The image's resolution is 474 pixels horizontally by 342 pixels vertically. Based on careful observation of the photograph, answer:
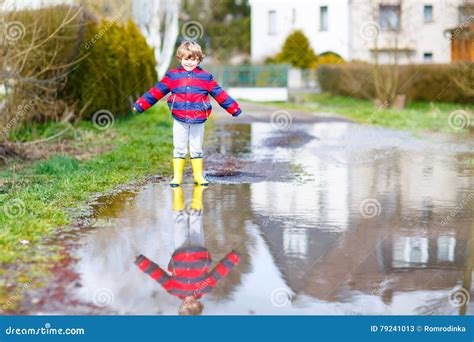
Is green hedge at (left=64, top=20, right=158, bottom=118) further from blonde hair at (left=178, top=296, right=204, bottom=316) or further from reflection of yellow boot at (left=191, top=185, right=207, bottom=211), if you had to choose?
blonde hair at (left=178, top=296, right=204, bottom=316)

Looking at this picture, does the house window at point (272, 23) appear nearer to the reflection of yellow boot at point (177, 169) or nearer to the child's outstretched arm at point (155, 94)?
the reflection of yellow boot at point (177, 169)

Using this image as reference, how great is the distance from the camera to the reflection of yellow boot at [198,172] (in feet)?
29.7

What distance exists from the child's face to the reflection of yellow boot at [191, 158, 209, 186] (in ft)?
4.52

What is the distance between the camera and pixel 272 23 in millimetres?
48125

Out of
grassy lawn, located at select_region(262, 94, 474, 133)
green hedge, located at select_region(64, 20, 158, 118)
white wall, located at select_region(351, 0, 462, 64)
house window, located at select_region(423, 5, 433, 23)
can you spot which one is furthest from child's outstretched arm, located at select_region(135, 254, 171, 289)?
house window, located at select_region(423, 5, 433, 23)

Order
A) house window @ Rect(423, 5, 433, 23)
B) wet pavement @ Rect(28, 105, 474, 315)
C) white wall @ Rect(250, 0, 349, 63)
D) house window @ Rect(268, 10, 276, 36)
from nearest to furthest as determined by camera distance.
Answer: wet pavement @ Rect(28, 105, 474, 315) → house window @ Rect(423, 5, 433, 23) → white wall @ Rect(250, 0, 349, 63) → house window @ Rect(268, 10, 276, 36)

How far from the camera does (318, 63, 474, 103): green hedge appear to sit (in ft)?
85.0

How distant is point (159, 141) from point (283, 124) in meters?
6.62

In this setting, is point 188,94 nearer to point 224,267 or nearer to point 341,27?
point 224,267

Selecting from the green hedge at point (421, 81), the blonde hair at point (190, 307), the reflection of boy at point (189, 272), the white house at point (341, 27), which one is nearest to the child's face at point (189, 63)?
the reflection of boy at point (189, 272)

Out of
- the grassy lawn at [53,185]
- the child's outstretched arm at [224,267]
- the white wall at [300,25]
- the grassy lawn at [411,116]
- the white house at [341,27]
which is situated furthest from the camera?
the white wall at [300,25]

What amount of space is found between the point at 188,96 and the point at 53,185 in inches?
80.0

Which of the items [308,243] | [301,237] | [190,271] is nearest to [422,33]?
[301,237]

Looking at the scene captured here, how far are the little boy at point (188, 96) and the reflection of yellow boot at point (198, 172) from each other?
21 cm
